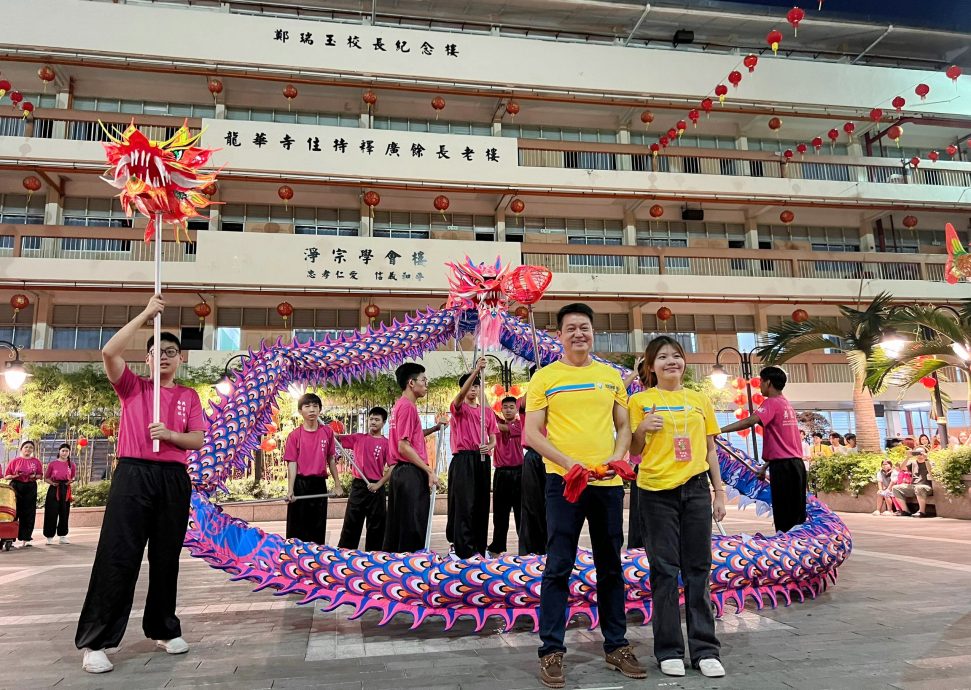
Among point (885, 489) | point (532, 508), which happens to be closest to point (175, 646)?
point (532, 508)

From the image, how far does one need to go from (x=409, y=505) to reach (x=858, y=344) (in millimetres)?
10542

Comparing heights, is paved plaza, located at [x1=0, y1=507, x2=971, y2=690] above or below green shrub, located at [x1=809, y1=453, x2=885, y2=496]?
below

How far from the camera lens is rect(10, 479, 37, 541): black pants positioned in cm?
974

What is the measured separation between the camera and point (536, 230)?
21.0m

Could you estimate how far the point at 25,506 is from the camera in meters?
9.87

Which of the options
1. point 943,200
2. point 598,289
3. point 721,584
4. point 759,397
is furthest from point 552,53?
point 721,584

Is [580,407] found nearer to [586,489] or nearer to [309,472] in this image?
[586,489]

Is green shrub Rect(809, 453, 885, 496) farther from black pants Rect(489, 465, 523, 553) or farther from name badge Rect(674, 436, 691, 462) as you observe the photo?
name badge Rect(674, 436, 691, 462)

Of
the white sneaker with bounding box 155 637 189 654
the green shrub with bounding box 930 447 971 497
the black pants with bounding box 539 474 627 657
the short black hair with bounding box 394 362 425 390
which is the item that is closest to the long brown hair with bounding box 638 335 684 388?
the black pants with bounding box 539 474 627 657

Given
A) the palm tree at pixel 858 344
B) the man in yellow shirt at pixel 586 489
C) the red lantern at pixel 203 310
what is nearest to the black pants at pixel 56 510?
the red lantern at pixel 203 310

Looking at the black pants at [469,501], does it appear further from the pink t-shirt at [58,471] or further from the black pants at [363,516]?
the pink t-shirt at [58,471]

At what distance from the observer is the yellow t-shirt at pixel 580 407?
306 centimetres

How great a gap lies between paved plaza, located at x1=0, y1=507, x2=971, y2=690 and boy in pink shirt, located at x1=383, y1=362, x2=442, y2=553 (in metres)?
0.63

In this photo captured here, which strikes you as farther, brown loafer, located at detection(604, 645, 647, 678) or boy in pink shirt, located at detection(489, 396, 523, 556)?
boy in pink shirt, located at detection(489, 396, 523, 556)
